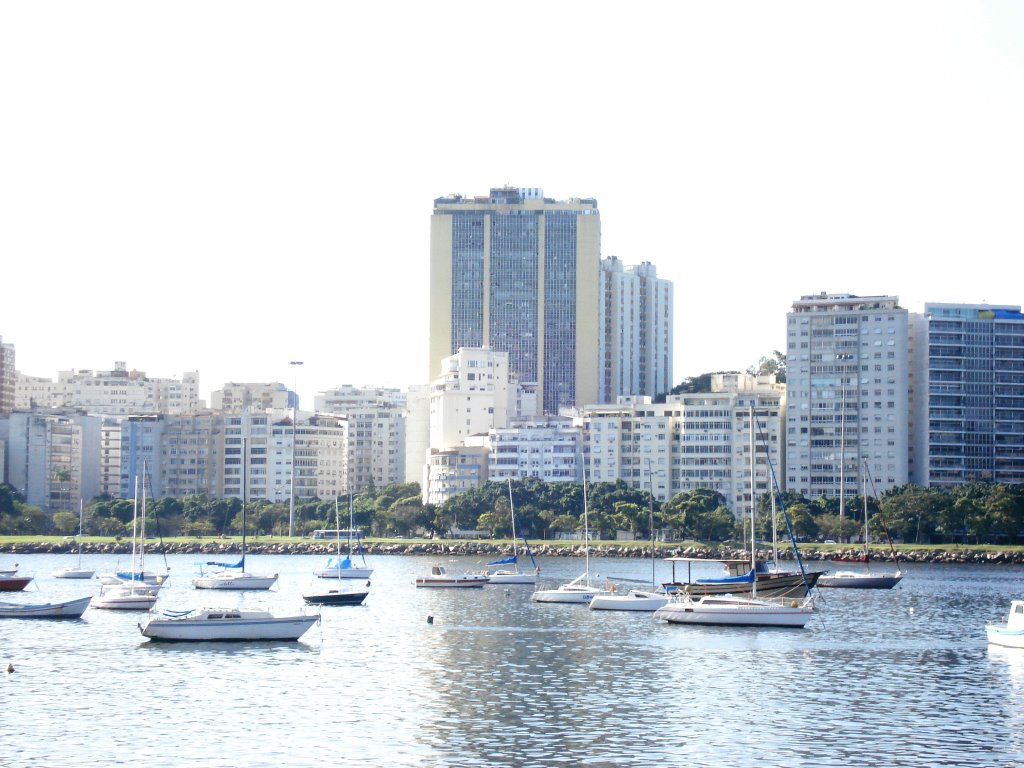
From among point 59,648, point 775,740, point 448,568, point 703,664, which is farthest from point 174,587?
point 775,740

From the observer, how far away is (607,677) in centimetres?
7512

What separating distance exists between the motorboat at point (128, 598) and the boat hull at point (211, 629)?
23.6 m

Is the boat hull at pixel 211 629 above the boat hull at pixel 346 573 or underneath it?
above

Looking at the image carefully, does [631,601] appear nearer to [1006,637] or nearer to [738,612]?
[738,612]

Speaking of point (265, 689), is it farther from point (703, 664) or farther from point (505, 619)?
point (505, 619)

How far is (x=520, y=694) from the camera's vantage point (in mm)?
69375

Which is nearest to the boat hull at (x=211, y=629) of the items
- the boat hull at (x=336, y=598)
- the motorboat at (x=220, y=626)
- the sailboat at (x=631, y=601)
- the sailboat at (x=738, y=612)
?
the motorboat at (x=220, y=626)

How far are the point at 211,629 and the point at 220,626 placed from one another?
0.48 meters

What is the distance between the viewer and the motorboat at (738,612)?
96.4 m

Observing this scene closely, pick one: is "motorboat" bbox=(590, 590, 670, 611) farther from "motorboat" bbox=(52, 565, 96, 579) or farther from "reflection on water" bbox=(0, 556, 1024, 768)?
"motorboat" bbox=(52, 565, 96, 579)

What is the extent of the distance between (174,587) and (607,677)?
77225 millimetres

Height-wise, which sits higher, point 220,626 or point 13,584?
point 220,626

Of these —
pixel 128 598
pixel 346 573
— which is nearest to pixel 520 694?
pixel 128 598

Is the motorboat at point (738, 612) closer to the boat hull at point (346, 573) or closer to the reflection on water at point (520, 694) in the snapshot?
the reflection on water at point (520, 694)
